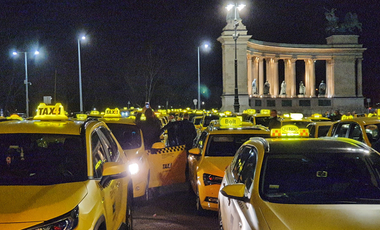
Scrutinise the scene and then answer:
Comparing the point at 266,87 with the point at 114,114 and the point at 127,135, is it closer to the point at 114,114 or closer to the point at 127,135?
the point at 114,114

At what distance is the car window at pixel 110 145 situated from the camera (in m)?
5.38

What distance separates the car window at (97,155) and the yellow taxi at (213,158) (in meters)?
2.44

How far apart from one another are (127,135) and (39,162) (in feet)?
14.3

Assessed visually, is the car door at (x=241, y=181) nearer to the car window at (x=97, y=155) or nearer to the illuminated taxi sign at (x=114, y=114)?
the car window at (x=97, y=155)

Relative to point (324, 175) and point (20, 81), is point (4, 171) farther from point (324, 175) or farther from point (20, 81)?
point (20, 81)

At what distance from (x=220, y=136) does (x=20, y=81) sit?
42.1 metres

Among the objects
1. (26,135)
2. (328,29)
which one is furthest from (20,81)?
(26,135)

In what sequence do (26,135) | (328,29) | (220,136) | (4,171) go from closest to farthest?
(4,171) < (26,135) < (220,136) < (328,29)

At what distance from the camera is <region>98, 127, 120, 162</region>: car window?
17.6 ft

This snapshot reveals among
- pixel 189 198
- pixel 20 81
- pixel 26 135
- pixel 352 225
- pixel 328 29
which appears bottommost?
pixel 189 198

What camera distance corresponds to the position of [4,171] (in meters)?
4.18

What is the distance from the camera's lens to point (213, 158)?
774cm

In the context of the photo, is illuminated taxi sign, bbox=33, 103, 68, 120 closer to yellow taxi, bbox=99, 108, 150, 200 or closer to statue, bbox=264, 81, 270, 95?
yellow taxi, bbox=99, 108, 150, 200

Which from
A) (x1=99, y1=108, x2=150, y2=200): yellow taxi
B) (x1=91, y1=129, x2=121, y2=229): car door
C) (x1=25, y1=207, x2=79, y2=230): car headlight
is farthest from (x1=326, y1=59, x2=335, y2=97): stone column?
(x1=25, y1=207, x2=79, y2=230): car headlight
